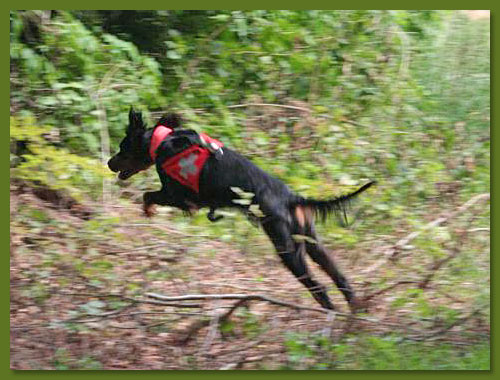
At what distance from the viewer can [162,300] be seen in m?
5.17

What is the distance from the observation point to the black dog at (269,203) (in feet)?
16.6

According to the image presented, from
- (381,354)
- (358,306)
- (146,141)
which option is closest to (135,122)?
(146,141)

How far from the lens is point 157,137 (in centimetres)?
539

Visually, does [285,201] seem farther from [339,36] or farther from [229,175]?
[339,36]

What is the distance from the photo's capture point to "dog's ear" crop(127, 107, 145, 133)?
547 centimetres

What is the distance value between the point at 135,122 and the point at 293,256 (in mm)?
1370

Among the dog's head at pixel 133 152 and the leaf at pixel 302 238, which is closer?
the leaf at pixel 302 238

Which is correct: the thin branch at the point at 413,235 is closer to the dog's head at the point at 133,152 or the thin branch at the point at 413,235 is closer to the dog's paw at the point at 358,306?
the dog's paw at the point at 358,306

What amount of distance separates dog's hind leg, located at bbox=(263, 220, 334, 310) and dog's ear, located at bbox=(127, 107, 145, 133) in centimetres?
109

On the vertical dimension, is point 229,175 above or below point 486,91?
below

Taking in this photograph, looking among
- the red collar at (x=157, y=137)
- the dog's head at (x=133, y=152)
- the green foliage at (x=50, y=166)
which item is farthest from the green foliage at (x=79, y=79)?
the red collar at (x=157, y=137)

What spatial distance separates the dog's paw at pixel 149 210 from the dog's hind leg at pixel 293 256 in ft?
2.66

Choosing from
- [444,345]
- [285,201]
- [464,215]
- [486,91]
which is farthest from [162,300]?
[486,91]

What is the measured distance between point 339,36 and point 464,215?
1871 millimetres
